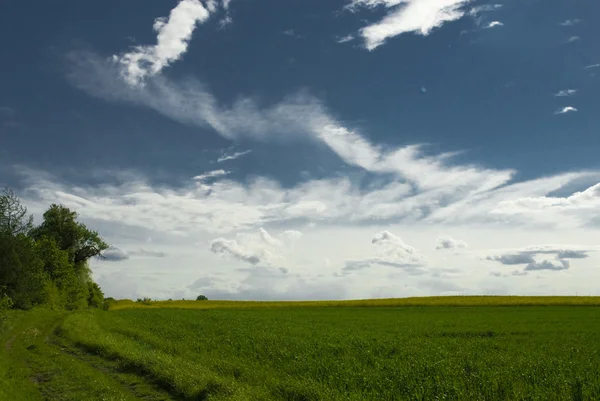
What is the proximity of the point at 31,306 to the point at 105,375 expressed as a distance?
5067 centimetres

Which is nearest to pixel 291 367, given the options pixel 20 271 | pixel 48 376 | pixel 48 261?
pixel 48 376

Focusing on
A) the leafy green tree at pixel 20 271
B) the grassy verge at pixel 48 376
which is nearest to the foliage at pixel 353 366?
the grassy verge at pixel 48 376

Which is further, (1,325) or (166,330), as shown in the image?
(1,325)

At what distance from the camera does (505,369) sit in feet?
64.0

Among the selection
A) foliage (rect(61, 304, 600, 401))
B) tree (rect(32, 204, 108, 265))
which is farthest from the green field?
tree (rect(32, 204, 108, 265))

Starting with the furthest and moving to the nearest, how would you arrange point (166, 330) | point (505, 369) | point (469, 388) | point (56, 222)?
point (56, 222)
point (166, 330)
point (505, 369)
point (469, 388)

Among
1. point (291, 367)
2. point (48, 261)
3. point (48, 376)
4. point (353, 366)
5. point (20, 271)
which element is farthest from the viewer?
point (48, 261)

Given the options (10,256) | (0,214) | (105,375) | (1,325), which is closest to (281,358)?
(105,375)

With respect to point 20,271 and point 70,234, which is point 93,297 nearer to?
point 70,234

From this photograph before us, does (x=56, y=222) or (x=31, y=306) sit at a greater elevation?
(x=56, y=222)

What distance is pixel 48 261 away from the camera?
79000 mm

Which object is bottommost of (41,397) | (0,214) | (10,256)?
(41,397)

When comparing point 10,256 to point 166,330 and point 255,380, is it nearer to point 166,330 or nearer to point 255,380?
point 166,330

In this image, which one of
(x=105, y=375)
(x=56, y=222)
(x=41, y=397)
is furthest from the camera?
(x=56, y=222)
